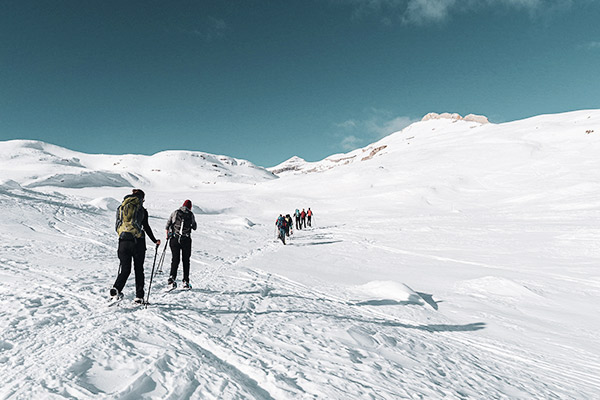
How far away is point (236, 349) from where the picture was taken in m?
3.72

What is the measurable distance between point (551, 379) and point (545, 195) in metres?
35.0

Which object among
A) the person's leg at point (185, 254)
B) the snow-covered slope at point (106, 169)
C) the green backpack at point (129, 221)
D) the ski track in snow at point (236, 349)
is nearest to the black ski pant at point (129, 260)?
the green backpack at point (129, 221)

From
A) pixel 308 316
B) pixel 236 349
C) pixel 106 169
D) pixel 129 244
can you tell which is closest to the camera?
pixel 236 349

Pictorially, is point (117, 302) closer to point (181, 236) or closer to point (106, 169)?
point (181, 236)

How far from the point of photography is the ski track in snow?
291cm

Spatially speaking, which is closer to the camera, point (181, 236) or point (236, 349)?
point (236, 349)

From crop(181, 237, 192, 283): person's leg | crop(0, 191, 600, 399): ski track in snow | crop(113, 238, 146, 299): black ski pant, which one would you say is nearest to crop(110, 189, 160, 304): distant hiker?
crop(113, 238, 146, 299): black ski pant

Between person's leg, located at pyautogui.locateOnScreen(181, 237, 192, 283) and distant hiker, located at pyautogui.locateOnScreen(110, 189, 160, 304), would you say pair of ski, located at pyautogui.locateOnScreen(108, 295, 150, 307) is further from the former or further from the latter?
person's leg, located at pyautogui.locateOnScreen(181, 237, 192, 283)

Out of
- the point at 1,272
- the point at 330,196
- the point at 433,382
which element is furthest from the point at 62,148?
the point at 433,382

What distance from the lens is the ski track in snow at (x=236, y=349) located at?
2.91 metres

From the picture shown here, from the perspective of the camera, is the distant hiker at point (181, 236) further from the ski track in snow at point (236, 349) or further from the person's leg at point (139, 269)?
the person's leg at point (139, 269)

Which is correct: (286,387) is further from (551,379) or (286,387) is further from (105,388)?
(551,379)

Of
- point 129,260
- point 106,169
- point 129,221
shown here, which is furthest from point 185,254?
point 106,169

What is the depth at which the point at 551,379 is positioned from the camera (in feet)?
13.8
